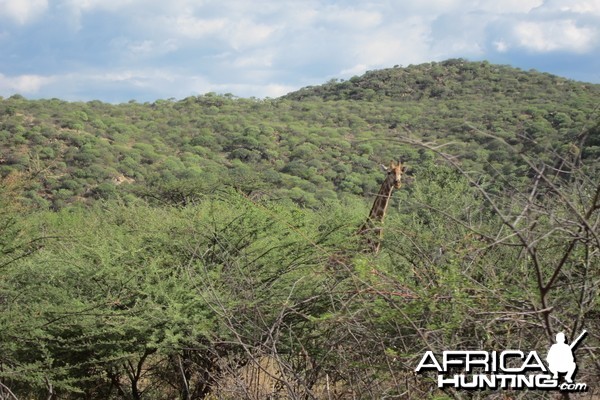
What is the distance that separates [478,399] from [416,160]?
28331 mm

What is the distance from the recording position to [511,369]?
365 cm

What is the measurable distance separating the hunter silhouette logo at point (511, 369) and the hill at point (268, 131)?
18811mm

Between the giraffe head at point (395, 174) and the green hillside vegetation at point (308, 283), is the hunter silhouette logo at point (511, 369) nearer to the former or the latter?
the green hillside vegetation at point (308, 283)

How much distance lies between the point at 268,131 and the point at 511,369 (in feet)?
141

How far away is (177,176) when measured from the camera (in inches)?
1379

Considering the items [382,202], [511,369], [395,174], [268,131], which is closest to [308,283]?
[511,369]

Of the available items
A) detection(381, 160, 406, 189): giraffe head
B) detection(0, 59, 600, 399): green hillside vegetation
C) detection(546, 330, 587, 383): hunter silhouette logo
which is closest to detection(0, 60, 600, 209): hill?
detection(0, 59, 600, 399): green hillside vegetation

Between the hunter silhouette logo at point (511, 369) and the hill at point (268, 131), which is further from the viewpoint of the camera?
the hill at point (268, 131)

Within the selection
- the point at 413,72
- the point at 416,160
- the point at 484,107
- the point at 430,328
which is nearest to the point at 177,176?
the point at 416,160

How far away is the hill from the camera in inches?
1291

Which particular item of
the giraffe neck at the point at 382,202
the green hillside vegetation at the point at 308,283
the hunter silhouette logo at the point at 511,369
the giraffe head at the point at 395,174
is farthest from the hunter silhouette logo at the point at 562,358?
the giraffe head at the point at 395,174

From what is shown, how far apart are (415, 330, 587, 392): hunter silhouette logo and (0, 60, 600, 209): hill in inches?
741

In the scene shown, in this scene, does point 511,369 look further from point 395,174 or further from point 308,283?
point 395,174

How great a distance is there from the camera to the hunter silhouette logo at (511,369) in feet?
10.6
